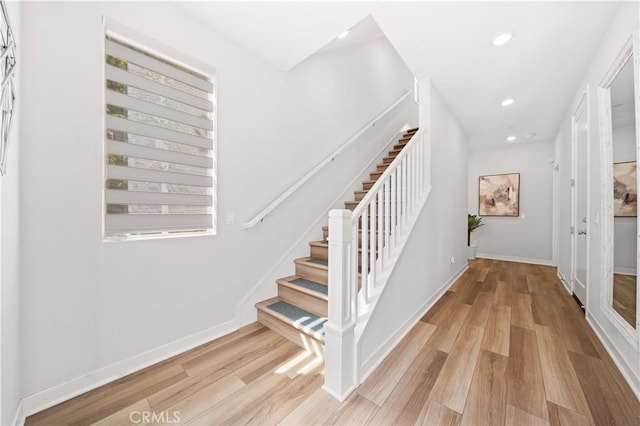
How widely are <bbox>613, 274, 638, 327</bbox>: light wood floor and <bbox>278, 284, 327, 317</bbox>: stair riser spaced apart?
2.03 metres

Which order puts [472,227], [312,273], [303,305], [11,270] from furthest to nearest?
[472,227], [312,273], [303,305], [11,270]

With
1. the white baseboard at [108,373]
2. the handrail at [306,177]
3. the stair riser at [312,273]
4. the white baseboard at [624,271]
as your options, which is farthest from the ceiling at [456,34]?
the white baseboard at [108,373]

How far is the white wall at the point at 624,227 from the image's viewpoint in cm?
164

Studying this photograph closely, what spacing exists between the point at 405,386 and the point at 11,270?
2.18 metres

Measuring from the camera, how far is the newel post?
144cm

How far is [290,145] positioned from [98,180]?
165 cm

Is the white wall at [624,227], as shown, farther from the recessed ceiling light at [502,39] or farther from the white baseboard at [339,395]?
the white baseboard at [339,395]

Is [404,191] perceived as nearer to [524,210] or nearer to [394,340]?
[394,340]

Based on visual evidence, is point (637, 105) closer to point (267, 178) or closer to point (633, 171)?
point (633, 171)

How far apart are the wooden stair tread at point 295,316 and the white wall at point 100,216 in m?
0.27

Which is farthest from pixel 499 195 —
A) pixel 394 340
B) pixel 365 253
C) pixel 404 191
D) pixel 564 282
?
pixel 365 253

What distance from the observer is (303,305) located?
2.25m

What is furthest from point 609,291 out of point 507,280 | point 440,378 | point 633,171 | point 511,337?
point 507,280

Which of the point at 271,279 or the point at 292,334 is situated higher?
the point at 271,279
